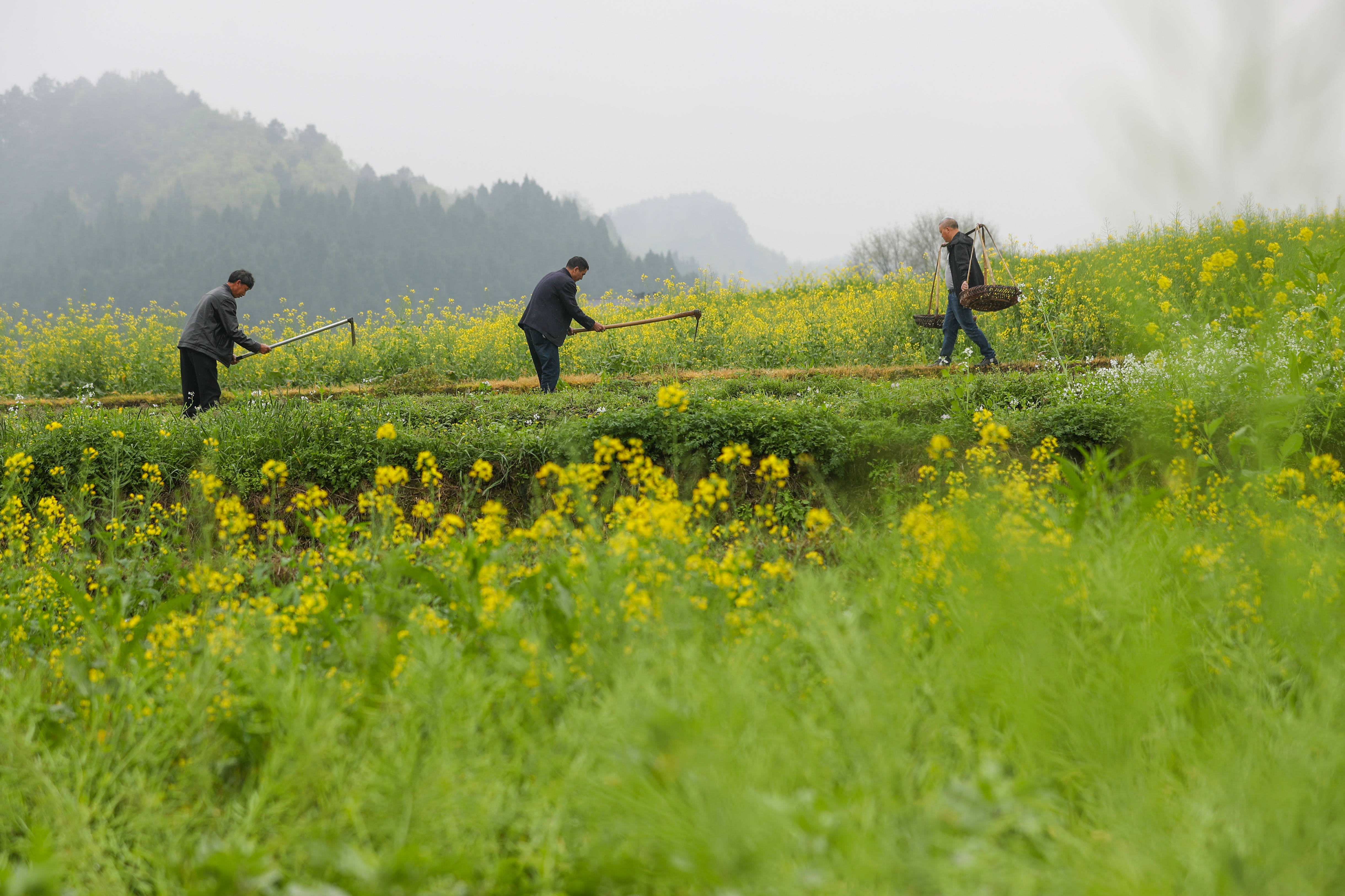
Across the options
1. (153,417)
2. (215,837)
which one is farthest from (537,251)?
(215,837)

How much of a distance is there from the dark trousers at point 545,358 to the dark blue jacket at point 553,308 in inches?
3.4

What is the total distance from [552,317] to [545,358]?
56 cm

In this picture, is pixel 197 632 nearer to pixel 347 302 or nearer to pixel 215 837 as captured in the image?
pixel 215 837

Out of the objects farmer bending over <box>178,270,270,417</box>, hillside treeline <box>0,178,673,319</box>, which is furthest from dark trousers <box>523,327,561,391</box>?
hillside treeline <box>0,178,673,319</box>

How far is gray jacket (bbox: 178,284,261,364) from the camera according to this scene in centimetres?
792

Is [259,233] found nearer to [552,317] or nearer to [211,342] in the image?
[211,342]

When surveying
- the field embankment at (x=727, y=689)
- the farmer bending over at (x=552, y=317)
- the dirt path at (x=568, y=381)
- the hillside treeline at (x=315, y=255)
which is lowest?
the field embankment at (x=727, y=689)

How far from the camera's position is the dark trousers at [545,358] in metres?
8.61

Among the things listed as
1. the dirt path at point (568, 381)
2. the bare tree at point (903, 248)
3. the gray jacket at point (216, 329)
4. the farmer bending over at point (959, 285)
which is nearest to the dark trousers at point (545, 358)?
the dirt path at point (568, 381)

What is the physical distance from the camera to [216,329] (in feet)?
26.5

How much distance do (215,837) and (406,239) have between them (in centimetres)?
8694

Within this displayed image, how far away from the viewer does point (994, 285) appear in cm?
692

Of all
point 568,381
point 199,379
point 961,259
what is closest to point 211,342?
point 199,379

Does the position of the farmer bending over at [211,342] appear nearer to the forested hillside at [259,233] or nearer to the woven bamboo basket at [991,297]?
the woven bamboo basket at [991,297]
